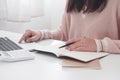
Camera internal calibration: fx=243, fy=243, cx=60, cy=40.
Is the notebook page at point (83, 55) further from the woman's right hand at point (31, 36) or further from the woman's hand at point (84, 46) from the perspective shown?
the woman's right hand at point (31, 36)

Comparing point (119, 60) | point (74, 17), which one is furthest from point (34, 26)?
point (119, 60)

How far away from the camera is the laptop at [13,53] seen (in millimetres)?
957

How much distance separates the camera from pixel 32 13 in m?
2.23

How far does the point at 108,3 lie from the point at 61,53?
1.50ft

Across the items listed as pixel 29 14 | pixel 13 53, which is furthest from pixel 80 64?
pixel 29 14

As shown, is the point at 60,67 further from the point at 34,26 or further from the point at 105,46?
the point at 34,26

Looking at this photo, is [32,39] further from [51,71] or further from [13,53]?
[51,71]

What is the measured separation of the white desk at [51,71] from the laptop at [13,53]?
0.02 m

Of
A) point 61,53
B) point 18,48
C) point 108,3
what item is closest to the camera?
point 61,53

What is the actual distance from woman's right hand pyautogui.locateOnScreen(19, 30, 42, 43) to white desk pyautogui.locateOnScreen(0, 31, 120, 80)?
0.29 m

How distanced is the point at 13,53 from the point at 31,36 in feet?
1.04

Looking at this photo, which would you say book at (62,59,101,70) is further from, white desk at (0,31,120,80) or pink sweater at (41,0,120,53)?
pink sweater at (41,0,120,53)

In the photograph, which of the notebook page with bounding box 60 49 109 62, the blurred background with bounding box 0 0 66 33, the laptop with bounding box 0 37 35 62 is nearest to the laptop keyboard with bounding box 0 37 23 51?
the laptop with bounding box 0 37 35 62

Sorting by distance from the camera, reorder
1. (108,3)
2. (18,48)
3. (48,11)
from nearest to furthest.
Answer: (18,48), (108,3), (48,11)
